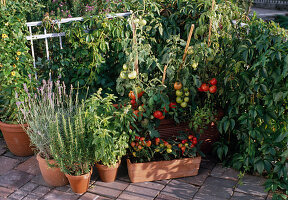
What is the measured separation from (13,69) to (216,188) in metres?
2.28

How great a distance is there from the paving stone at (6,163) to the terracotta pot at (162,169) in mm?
1228

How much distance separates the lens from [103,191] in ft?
10.5

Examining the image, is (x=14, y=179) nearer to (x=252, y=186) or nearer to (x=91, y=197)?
(x=91, y=197)

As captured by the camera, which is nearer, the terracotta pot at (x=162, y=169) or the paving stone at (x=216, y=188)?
the paving stone at (x=216, y=188)

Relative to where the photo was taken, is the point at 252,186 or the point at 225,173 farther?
the point at 225,173

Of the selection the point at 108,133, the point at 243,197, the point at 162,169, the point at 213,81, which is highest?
the point at 213,81

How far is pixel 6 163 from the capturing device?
365cm

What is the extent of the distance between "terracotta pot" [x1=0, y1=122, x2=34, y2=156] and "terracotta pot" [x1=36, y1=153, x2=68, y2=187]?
1.72ft

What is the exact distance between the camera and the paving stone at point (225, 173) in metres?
3.43

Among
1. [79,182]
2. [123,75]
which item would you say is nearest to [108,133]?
[79,182]

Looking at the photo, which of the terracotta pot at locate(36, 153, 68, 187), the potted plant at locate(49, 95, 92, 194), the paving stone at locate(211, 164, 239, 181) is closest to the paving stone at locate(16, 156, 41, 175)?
the terracotta pot at locate(36, 153, 68, 187)

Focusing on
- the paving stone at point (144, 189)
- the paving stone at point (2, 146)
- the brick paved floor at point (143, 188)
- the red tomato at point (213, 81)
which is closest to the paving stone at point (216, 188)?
the brick paved floor at point (143, 188)

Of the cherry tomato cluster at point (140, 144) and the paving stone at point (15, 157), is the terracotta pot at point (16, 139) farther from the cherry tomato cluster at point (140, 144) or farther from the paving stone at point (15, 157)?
the cherry tomato cluster at point (140, 144)

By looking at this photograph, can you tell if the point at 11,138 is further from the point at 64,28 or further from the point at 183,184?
the point at 183,184
